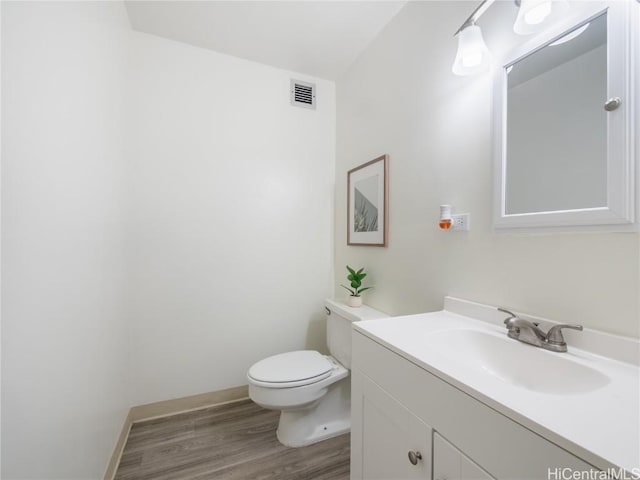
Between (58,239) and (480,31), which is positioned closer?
(58,239)

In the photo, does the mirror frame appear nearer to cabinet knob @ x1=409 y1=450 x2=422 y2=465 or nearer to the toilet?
cabinet knob @ x1=409 y1=450 x2=422 y2=465

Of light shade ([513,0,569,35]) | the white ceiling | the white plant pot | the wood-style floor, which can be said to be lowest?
the wood-style floor

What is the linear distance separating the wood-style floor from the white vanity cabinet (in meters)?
0.49

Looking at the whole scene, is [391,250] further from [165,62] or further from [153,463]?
[165,62]

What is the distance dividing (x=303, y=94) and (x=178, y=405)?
2422 millimetres

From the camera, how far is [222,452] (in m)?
1.42

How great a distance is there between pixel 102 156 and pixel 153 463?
1549 mm

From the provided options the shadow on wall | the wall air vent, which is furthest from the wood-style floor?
the wall air vent

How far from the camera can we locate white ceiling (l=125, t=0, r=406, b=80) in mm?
1448

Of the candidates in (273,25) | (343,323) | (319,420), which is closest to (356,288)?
(343,323)

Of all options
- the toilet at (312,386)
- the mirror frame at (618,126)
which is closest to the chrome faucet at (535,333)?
the mirror frame at (618,126)

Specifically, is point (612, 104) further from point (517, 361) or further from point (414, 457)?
point (414, 457)

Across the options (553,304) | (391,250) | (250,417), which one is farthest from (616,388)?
(250,417)

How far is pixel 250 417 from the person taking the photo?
5.61 feet
